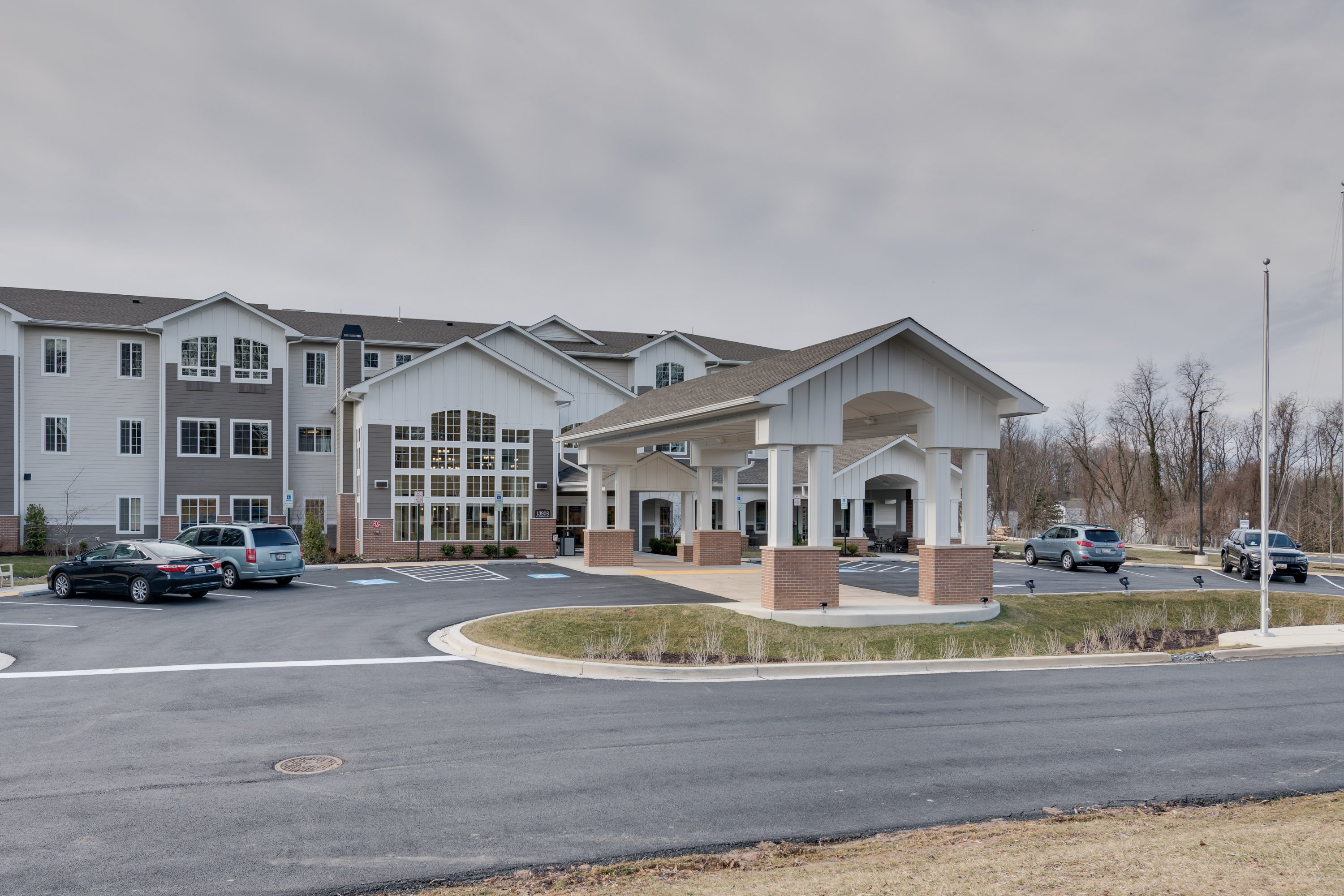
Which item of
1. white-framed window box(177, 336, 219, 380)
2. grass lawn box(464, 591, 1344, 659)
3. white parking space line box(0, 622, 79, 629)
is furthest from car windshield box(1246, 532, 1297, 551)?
white-framed window box(177, 336, 219, 380)

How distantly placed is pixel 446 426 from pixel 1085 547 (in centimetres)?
2533

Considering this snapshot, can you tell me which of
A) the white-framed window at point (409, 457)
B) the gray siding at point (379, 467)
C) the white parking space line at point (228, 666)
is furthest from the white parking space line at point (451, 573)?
the white parking space line at point (228, 666)

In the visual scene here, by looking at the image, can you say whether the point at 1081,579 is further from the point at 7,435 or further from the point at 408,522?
the point at 7,435

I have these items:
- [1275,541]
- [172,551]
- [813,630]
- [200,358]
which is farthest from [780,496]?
[200,358]

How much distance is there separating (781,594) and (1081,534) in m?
20.1

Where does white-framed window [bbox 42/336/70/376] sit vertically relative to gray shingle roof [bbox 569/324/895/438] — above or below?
above

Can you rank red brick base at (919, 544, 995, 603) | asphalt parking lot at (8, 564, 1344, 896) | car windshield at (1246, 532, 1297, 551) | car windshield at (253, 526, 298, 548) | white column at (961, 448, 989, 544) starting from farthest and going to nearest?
car windshield at (1246, 532, 1297, 551), car windshield at (253, 526, 298, 548), white column at (961, 448, 989, 544), red brick base at (919, 544, 995, 603), asphalt parking lot at (8, 564, 1344, 896)

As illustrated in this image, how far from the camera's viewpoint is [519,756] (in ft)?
27.6

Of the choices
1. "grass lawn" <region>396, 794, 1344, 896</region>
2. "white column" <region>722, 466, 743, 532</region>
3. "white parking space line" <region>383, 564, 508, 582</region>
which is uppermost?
"white column" <region>722, 466, 743, 532</region>

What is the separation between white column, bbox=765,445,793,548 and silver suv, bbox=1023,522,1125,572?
19.1m

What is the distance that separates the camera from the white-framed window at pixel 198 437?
3731 centimetres

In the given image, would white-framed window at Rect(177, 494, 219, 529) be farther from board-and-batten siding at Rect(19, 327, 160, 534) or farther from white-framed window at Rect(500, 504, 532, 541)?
white-framed window at Rect(500, 504, 532, 541)

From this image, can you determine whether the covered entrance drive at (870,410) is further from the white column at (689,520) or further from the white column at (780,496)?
the white column at (689,520)

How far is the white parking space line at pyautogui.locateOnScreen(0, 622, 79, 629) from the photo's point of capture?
1647 centimetres
